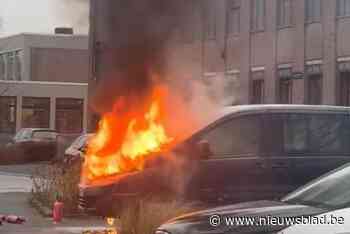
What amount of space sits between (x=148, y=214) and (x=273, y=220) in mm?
3765

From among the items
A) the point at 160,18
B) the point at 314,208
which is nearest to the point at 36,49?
the point at 160,18

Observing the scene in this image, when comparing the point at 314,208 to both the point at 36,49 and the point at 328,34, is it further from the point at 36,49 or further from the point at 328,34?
the point at 36,49

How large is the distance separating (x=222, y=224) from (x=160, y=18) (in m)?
Answer: 9.03

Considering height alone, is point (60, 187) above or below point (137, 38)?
below

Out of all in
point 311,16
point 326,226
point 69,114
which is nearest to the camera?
point 326,226

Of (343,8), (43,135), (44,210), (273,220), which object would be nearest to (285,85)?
(343,8)

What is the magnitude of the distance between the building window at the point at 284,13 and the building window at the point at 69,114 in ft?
72.9

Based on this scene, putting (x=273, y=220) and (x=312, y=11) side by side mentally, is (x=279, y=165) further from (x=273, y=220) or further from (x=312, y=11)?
(x=312, y=11)

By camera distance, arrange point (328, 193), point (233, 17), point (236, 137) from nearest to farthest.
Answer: point (328, 193) → point (236, 137) → point (233, 17)

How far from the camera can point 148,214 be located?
916cm

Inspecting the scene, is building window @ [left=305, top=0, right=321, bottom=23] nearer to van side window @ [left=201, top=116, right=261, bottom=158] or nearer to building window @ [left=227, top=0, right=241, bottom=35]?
building window @ [left=227, top=0, right=241, bottom=35]

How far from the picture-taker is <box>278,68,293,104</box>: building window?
30.9 metres

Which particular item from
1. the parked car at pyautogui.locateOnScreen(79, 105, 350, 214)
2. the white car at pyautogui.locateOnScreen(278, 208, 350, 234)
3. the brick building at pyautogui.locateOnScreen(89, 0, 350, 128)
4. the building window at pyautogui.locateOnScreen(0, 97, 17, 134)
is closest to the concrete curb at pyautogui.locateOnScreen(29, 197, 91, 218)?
the parked car at pyautogui.locateOnScreen(79, 105, 350, 214)

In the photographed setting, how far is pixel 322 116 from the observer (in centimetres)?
1038
